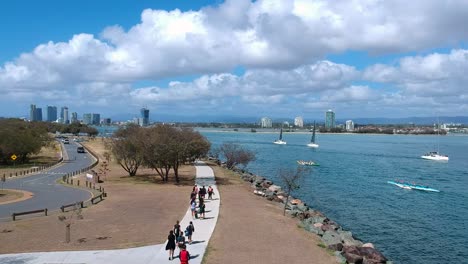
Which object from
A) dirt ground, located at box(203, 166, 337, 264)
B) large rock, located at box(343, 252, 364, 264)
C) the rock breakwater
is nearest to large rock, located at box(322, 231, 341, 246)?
the rock breakwater

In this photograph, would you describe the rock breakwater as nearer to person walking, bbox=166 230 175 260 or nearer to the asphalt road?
person walking, bbox=166 230 175 260

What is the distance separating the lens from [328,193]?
2110 inches

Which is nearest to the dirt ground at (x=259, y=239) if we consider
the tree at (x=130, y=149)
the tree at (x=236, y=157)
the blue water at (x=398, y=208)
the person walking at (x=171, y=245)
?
the person walking at (x=171, y=245)

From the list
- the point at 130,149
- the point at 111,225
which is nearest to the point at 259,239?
the point at 111,225

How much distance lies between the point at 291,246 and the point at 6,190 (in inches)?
1135

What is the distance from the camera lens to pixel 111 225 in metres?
27.5

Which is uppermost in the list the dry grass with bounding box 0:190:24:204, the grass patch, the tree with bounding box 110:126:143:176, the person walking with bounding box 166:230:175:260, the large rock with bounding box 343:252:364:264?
the tree with bounding box 110:126:143:176

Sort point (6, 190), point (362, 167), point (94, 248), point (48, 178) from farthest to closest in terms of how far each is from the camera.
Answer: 1. point (362, 167)
2. point (48, 178)
3. point (6, 190)
4. point (94, 248)

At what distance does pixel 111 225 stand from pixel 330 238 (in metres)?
12.8

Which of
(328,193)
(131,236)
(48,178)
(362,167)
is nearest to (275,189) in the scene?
(328,193)

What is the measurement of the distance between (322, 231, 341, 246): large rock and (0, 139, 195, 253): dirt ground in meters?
8.99

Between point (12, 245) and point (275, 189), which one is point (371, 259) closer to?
point (12, 245)

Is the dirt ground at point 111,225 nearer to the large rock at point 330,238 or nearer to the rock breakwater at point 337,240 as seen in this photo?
the rock breakwater at point 337,240

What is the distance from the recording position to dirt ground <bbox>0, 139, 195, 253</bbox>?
22938 mm
